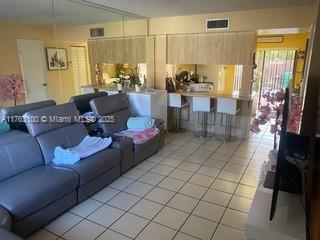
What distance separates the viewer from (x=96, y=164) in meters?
2.63

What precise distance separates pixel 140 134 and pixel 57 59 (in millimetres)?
1688

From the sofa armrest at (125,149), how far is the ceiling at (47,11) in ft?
6.65

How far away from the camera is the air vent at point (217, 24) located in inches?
164

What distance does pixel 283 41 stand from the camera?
18.9ft

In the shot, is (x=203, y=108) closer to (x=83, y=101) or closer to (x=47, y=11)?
(x=83, y=101)

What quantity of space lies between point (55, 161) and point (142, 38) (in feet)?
10.7

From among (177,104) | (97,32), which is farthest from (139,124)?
(97,32)

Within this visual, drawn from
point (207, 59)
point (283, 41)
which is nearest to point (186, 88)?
point (207, 59)

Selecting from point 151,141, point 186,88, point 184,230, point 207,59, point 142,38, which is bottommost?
point 184,230

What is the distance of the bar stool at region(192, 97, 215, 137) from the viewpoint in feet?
14.7

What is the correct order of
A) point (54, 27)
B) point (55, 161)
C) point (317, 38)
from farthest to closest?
point (54, 27), point (55, 161), point (317, 38)

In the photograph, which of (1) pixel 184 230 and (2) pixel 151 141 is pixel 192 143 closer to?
(2) pixel 151 141

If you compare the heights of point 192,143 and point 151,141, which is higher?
point 151,141

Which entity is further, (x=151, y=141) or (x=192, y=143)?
(x=192, y=143)
